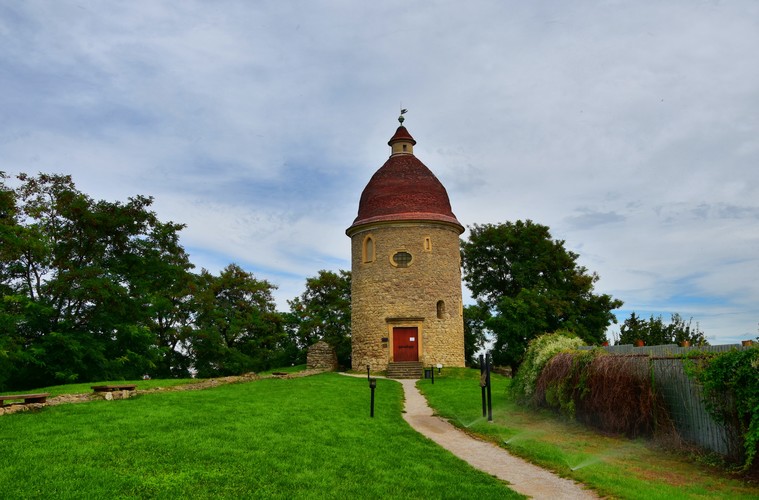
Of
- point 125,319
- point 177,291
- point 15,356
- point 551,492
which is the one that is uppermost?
point 177,291

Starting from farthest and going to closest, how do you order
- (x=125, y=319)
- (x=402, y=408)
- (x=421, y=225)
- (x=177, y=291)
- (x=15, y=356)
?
(x=177, y=291) < (x=421, y=225) < (x=125, y=319) < (x=15, y=356) < (x=402, y=408)

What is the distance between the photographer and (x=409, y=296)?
29.3 meters

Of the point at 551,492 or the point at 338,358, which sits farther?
the point at 338,358

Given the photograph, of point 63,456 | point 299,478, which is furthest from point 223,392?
point 299,478

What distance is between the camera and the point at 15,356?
65.7 ft

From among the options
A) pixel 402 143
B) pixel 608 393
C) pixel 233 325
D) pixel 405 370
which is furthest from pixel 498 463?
pixel 233 325

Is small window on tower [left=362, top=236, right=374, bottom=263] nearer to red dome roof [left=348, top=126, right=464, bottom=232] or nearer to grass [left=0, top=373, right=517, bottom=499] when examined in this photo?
red dome roof [left=348, top=126, right=464, bottom=232]

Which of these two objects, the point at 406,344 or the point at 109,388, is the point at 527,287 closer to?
the point at 406,344

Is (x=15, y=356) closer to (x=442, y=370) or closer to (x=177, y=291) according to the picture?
(x=177, y=291)

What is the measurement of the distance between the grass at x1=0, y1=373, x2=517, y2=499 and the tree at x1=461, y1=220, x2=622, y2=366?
20997 mm

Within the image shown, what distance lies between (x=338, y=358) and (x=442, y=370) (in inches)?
356

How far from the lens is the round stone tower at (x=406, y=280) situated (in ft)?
95.8

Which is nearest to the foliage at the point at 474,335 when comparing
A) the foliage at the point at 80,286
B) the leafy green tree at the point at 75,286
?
the foliage at the point at 80,286

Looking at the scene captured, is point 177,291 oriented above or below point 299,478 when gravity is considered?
above
